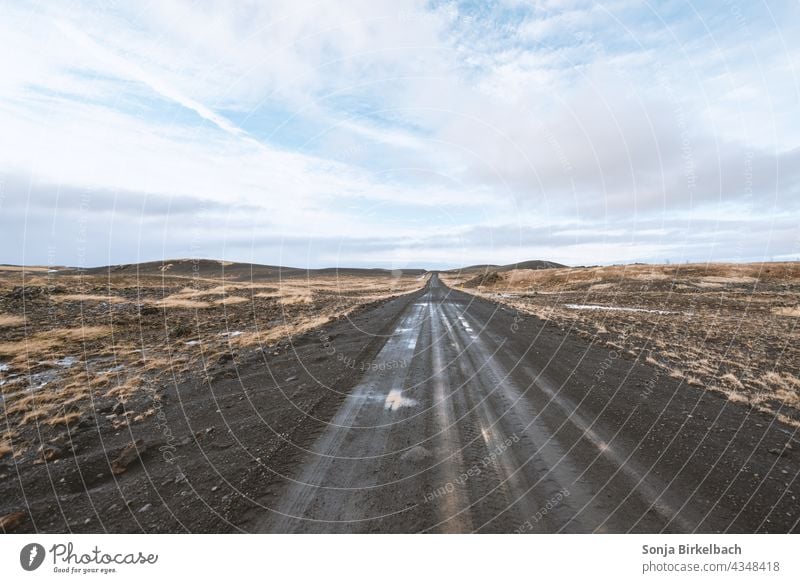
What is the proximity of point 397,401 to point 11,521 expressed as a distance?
609 cm

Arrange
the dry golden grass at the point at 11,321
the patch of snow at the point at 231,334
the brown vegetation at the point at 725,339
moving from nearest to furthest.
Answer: the brown vegetation at the point at 725,339, the patch of snow at the point at 231,334, the dry golden grass at the point at 11,321

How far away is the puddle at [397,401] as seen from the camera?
8.02m

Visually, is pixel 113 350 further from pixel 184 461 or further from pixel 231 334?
pixel 184 461

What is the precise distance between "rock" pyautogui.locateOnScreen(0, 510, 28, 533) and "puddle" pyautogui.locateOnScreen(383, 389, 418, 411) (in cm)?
557

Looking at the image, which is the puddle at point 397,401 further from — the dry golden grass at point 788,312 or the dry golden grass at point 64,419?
the dry golden grass at point 788,312

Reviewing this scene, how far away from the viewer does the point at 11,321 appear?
68.3 feet

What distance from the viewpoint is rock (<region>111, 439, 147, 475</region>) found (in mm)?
5712

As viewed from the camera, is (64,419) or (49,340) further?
(49,340)

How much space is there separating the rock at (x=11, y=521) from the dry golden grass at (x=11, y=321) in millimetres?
22304

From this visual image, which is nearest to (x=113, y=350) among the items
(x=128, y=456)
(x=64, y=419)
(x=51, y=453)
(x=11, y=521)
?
(x=64, y=419)

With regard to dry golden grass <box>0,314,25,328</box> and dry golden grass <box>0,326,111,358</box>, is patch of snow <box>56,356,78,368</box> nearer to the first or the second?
dry golden grass <box>0,326,111,358</box>

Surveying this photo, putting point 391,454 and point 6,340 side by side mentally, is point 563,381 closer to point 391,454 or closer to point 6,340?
point 391,454

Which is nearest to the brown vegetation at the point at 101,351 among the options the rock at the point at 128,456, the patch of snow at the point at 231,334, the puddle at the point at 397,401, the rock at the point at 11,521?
the patch of snow at the point at 231,334

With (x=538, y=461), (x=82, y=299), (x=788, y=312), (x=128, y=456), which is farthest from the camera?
(x=82, y=299)
